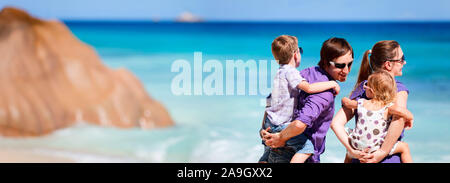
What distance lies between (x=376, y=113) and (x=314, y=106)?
0.32 meters

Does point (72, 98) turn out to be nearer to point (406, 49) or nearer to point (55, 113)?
point (55, 113)

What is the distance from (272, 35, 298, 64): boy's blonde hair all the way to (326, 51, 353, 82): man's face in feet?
0.73

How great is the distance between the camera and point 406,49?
20312 millimetres

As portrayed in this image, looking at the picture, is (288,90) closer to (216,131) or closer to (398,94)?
(398,94)

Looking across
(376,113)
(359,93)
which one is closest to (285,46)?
(359,93)

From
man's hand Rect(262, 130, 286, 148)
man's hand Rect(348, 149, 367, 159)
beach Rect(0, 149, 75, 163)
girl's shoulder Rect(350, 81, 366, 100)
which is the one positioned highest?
beach Rect(0, 149, 75, 163)

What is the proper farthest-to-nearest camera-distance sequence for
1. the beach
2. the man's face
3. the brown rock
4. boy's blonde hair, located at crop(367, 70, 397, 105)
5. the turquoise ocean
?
the brown rock
the turquoise ocean
the beach
the man's face
boy's blonde hair, located at crop(367, 70, 397, 105)

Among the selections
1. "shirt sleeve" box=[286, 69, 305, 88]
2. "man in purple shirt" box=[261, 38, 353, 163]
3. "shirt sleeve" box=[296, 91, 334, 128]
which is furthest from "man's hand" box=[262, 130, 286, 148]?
"shirt sleeve" box=[286, 69, 305, 88]

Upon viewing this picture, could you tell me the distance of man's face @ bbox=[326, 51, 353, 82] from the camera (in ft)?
8.63

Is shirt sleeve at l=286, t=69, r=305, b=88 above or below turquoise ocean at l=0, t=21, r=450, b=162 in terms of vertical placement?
below

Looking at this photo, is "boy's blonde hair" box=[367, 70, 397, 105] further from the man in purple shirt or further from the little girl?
the man in purple shirt

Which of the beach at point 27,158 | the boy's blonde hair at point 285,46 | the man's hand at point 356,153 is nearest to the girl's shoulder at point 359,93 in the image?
the man's hand at point 356,153

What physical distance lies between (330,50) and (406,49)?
19.0 metres
